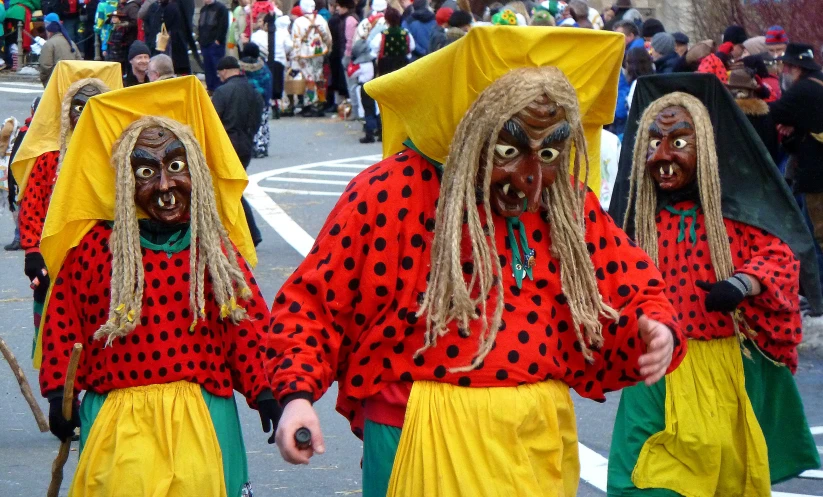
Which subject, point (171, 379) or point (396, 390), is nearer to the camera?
point (396, 390)

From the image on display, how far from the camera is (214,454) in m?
4.54

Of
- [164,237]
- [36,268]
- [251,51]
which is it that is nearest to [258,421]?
[36,268]

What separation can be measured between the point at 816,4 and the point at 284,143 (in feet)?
25.5

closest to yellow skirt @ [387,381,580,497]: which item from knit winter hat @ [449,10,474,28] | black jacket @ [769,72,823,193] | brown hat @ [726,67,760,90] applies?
brown hat @ [726,67,760,90]

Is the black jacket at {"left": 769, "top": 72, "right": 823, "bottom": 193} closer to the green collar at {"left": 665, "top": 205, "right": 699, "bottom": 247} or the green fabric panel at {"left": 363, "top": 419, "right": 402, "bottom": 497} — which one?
the green collar at {"left": 665, "top": 205, "right": 699, "bottom": 247}

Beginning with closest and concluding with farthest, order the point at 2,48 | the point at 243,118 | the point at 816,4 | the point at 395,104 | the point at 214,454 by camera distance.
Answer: the point at 395,104
the point at 214,454
the point at 243,118
the point at 816,4
the point at 2,48

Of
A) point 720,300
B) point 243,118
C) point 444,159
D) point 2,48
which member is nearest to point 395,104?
point 444,159

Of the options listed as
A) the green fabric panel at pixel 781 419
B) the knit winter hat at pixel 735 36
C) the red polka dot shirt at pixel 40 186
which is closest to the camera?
the green fabric panel at pixel 781 419

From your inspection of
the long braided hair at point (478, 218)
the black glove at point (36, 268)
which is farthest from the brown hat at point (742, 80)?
the long braided hair at point (478, 218)

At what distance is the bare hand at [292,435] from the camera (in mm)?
3182

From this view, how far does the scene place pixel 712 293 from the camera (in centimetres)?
509

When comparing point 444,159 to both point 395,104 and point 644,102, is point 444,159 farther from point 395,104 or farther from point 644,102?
point 644,102

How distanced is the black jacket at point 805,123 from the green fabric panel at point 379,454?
6263 mm

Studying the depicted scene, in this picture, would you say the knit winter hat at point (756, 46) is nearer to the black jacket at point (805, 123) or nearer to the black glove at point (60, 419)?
the black jacket at point (805, 123)
